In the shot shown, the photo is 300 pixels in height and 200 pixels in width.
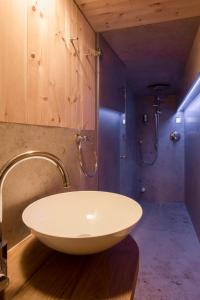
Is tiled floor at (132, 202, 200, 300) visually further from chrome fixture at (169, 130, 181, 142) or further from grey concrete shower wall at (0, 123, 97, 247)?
chrome fixture at (169, 130, 181, 142)

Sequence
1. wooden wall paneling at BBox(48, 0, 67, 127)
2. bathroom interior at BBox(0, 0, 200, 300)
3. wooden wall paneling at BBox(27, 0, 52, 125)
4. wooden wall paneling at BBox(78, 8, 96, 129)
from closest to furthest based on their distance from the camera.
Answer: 1. bathroom interior at BBox(0, 0, 200, 300)
2. wooden wall paneling at BBox(27, 0, 52, 125)
3. wooden wall paneling at BBox(48, 0, 67, 127)
4. wooden wall paneling at BBox(78, 8, 96, 129)

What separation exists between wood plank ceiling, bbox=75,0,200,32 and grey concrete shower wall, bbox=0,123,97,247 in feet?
2.98

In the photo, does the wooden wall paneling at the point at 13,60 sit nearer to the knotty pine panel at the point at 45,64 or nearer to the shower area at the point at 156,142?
the knotty pine panel at the point at 45,64

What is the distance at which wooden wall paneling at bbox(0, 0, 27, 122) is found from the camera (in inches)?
34.5

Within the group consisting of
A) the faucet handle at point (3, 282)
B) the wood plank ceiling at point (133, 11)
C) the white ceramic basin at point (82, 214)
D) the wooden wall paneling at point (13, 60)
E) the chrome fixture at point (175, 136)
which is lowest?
Answer: the faucet handle at point (3, 282)

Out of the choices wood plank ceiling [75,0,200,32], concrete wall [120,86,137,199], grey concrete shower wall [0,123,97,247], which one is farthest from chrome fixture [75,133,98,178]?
concrete wall [120,86,137,199]

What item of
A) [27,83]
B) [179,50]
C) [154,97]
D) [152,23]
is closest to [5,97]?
[27,83]

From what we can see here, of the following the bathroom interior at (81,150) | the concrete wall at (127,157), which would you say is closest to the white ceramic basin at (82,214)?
the bathroom interior at (81,150)

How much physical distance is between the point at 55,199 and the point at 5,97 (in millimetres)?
527

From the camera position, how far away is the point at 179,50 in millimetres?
2293

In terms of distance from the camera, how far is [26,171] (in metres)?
1.04

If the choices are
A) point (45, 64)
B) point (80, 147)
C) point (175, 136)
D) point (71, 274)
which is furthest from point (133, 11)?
point (175, 136)

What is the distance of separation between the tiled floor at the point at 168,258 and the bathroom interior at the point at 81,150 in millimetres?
12

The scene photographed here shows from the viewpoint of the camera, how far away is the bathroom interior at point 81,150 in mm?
729
